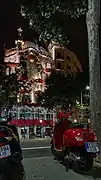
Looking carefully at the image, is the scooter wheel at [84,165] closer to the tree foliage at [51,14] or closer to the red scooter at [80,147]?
the red scooter at [80,147]

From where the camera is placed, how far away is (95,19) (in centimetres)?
1020

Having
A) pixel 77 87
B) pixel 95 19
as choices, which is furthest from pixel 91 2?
pixel 77 87

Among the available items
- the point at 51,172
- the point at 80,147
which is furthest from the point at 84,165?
the point at 51,172

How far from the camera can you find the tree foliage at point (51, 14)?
10418 millimetres

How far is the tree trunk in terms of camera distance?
32.6 ft

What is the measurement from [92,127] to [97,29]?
2.63 m

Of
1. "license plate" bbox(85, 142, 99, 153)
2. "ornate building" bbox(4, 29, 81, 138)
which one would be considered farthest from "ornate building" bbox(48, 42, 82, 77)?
"license plate" bbox(85, 142, 99, 153)

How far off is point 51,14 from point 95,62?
1.94 m

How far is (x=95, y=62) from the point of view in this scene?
10.1 metres

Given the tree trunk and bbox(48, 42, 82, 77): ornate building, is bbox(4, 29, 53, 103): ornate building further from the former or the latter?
the tree trunk

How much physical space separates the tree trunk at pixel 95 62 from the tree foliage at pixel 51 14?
404 millimetres

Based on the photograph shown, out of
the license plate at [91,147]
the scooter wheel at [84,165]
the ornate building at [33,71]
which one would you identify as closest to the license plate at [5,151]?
the license plate at [91,147]

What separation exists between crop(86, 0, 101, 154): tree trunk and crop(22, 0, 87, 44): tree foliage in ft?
1.33

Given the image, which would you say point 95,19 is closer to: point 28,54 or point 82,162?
point 82,162
